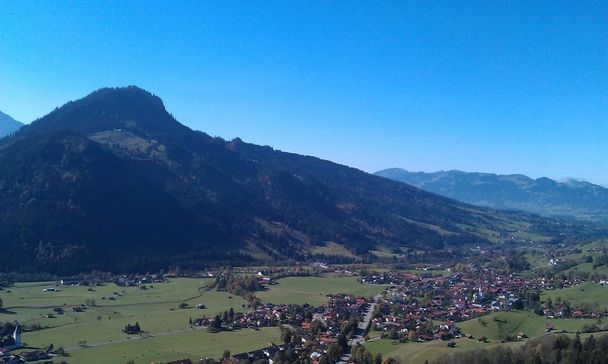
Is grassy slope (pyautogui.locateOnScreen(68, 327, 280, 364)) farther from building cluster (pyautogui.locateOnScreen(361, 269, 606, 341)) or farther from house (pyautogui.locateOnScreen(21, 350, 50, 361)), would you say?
building cluster (pyautogui.locateOnScreen(361, 269, 606, 341))

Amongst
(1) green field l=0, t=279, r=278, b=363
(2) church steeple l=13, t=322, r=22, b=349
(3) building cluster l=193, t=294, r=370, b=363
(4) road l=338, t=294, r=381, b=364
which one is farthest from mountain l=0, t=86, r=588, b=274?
(4) road l=338, t=294, r=381, b=364

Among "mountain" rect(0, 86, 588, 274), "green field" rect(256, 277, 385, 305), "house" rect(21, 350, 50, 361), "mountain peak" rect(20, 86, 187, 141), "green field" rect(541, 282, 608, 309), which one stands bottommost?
"house" rect(21, 350, 50, 361)

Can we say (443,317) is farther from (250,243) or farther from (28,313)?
(250,243)

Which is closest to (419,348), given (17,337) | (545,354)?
(545,354)

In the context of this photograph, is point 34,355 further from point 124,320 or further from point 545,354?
point 545,354

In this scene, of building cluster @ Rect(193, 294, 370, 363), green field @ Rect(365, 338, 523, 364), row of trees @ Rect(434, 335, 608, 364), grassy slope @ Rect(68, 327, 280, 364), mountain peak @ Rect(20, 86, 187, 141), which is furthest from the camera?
mountain peak @ Rect(20, 86, 187, 141)

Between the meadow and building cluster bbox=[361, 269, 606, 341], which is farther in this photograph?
building cluster bbox=[361, 269, 606, 341]
